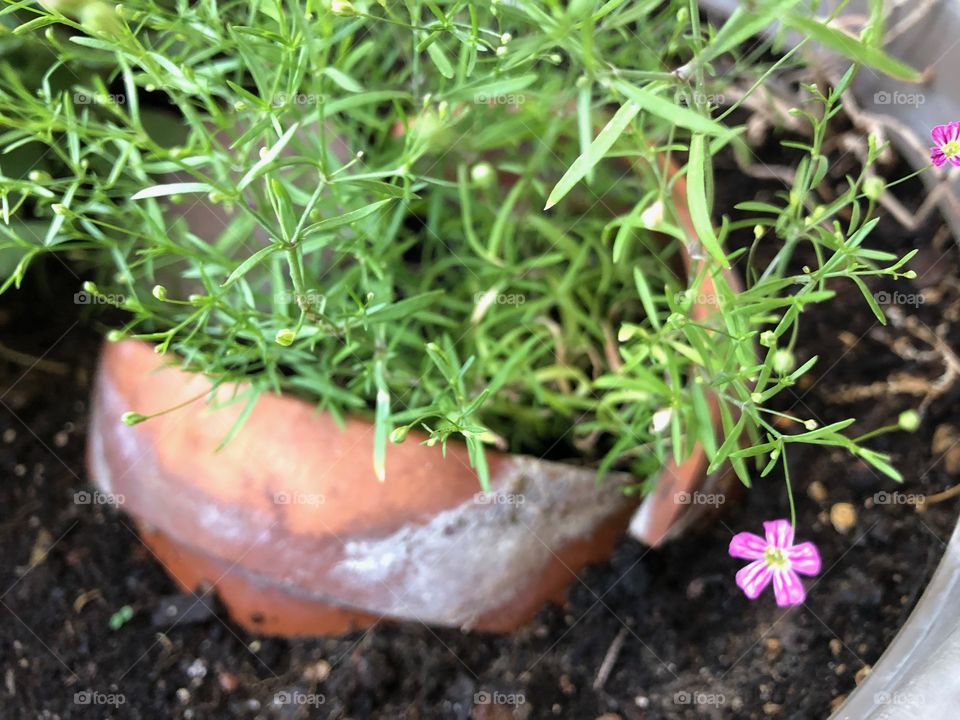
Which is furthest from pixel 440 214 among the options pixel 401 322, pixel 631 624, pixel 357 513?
pixel 631 624

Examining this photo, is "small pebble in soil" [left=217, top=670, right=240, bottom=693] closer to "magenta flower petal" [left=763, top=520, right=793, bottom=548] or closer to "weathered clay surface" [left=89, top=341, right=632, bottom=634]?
"weathered clay surface" [left=89, top=341, right=632, bottom=634]

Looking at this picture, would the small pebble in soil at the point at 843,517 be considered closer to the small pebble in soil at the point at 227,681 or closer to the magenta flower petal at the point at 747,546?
the magenta flower petal at the point at 747,546

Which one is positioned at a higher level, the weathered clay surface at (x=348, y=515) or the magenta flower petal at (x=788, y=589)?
the magenta flower petal at (x=788, y=589)

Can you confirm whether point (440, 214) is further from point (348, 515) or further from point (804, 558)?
point (804, 558)

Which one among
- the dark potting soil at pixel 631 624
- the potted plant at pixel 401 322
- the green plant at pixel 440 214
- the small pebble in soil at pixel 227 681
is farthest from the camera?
the small pebble in soil at pixel 227 681

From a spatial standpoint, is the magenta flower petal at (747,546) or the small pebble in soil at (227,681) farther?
the small pebble in soil at (227,681)

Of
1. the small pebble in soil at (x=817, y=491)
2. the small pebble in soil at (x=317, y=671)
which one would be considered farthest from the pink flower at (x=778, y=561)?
the small pebble in soil at (x=317, y=671)

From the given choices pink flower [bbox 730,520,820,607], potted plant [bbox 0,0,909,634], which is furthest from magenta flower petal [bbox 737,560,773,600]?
potted plant [bbox 0,0,909,634]
